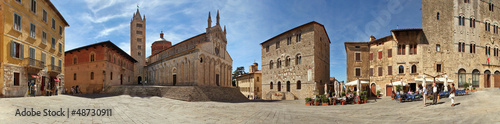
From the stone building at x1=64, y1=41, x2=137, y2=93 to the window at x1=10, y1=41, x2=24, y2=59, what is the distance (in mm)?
13692

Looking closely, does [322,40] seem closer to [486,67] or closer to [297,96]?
[297,96]

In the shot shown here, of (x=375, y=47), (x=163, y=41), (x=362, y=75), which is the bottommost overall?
(x=362, y=75)

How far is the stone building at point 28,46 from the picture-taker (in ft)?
58.6

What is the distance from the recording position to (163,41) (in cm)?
6381

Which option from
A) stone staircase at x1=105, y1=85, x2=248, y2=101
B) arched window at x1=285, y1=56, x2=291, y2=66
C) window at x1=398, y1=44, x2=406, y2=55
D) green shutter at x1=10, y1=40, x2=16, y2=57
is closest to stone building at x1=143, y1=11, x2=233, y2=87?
stone staircase at x1=105, y1=85, x2=248, y2=101

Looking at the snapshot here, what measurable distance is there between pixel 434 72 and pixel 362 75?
24.3 feet

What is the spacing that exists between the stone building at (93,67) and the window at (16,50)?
44.9 feet

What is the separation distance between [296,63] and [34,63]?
27.0 m

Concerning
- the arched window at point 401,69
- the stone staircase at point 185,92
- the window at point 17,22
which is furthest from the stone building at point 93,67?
the arched window at point 401,69

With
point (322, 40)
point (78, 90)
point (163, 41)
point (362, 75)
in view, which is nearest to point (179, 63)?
point (78, 90)

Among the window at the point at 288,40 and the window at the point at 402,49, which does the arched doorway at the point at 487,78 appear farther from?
the window at the point at 288,40

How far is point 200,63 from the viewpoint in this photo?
33.4 metres

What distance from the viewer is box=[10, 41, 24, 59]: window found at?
18.5 metres

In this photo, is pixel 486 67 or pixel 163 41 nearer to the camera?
pixel 486 67
